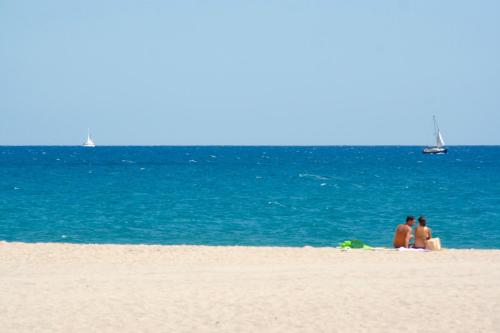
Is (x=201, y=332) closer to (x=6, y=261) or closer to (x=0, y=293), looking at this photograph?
(x=0, y=293)

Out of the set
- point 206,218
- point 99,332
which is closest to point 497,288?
point 99,332

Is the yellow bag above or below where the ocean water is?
above

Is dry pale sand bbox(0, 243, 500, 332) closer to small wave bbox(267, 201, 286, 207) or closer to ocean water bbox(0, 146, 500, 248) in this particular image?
ocean water bbox(0, 146, 500, 248)

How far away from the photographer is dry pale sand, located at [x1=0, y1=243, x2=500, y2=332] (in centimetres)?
1182

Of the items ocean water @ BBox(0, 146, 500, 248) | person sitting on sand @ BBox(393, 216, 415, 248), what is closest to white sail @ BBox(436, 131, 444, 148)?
ocean water @ BBox(0, 146, 500, 248)

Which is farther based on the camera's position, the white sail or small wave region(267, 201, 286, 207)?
the white sail

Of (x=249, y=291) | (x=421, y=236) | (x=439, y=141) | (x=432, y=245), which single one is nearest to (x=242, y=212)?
Result: (x=421, y=236)

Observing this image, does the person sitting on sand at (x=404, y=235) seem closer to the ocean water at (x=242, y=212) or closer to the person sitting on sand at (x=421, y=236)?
the person sitting on sand at (x=421, y=236)

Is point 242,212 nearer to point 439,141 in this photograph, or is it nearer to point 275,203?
point 275,203

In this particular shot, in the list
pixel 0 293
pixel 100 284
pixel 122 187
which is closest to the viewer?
pixel 0 293

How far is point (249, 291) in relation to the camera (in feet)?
47.0

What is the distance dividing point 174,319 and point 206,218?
25.7 meters

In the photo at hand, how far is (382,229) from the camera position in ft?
109

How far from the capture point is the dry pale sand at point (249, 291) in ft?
38.8
